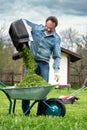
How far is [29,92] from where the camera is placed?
26.4 ft

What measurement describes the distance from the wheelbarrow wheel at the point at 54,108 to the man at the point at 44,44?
0.49 meters

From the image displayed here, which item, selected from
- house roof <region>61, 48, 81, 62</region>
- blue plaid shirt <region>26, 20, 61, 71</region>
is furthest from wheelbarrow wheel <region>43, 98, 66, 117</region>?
house roof <region>61, 48, 81, 62</region>

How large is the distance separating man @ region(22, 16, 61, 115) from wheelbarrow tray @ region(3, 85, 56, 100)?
752 millimetres

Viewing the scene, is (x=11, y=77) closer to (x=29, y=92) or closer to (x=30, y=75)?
(x=30, y=75)

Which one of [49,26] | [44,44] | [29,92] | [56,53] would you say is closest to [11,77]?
[56,53]

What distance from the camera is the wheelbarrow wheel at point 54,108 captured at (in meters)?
8.47

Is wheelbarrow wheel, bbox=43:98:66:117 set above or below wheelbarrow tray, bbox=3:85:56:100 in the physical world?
below

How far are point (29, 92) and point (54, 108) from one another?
681 mm

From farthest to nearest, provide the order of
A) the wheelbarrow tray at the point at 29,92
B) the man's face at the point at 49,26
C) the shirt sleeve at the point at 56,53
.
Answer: the shirt sleeve at the point at 56,53
the man's face at the point at 49,26
the wheelbarrow tray at the point at 29,92

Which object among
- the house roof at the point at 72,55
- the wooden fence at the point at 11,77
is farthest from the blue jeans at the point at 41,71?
the wooden fence at the point at 11,77

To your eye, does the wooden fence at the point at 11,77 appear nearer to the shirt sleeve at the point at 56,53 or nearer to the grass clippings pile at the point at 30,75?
the shirt sleeve at the point at 56,53

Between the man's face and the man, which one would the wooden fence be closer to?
the man

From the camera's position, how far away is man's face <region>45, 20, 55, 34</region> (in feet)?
28.7

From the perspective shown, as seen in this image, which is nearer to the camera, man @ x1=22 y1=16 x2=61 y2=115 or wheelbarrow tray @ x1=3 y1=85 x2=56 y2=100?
wheelbarrow tray @ x1=3 y1=85 x2=56 y2=100
